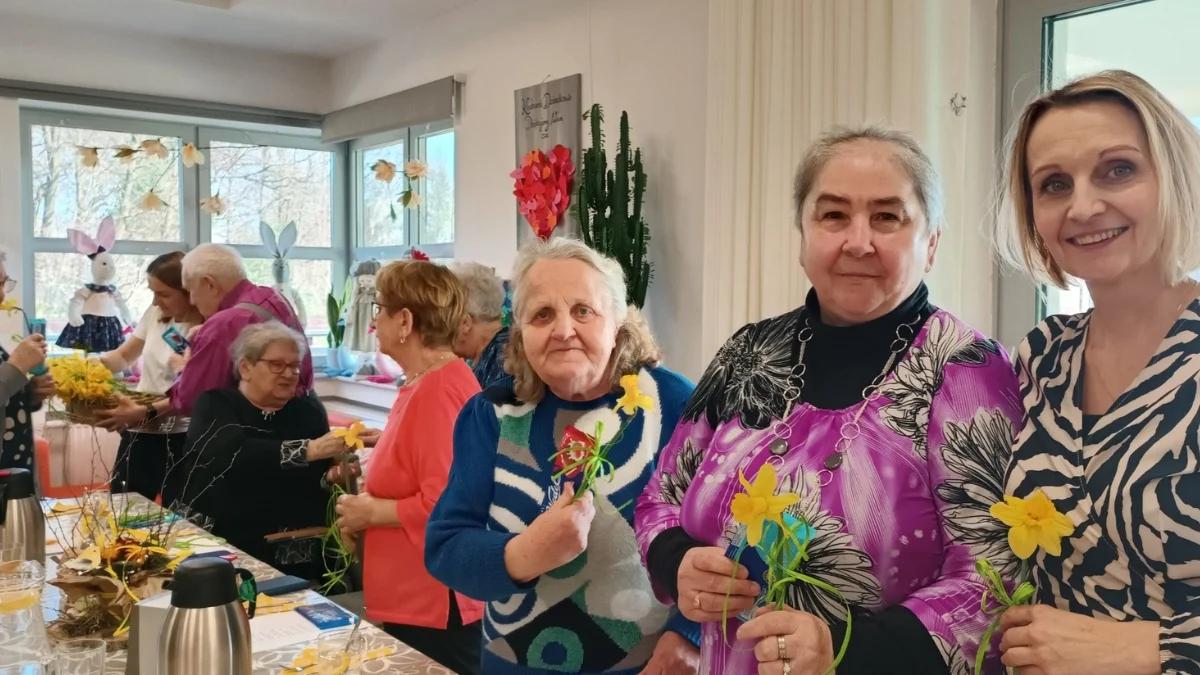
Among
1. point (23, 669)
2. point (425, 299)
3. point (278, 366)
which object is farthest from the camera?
point (278, 366)

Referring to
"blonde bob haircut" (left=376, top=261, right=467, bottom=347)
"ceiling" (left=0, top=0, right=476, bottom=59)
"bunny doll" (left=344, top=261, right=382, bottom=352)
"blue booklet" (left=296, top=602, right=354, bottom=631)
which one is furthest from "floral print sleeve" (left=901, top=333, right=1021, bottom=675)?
"bunny doll" (left=344, top=261, right=382, bottom=352)

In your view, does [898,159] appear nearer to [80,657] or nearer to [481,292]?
[80,657]

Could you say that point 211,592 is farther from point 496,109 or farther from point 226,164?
point 226,164

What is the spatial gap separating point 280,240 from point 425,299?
436cm

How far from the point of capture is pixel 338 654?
5.54ft

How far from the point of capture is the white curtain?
2.79 metres

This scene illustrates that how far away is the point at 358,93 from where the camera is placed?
6.33 metres

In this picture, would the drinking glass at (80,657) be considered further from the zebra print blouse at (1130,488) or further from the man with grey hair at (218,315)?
the man with grey hair at (218,315)

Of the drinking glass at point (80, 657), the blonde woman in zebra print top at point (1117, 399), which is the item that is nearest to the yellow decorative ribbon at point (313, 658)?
the drinking glass at point (80, 657)

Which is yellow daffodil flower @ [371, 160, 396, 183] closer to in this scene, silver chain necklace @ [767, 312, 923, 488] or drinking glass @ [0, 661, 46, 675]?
drinking glass @ [0, 661, 46, 675]

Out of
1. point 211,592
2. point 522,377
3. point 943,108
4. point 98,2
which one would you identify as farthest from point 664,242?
point 98,2

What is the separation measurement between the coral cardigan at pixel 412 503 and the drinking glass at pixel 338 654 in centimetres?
58

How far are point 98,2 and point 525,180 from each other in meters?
2.81

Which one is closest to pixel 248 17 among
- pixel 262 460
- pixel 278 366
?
pixel 278 366
